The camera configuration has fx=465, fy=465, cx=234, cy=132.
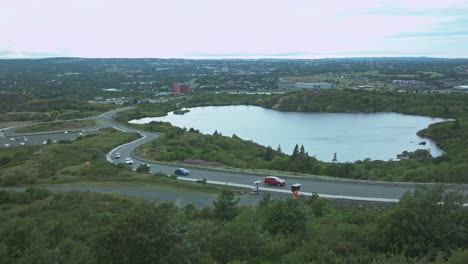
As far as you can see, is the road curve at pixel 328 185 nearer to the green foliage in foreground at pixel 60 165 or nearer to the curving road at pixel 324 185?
the curving road at pixel 324 185

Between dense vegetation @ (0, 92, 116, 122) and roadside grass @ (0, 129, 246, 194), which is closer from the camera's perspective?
roadside grass @ (0, 129, 246, 194)

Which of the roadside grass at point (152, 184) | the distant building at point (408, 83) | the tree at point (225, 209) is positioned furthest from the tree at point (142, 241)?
the distant building at point (408, 83)

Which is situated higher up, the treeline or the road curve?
the road curve

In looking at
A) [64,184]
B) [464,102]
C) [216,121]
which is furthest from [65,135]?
[464,102]

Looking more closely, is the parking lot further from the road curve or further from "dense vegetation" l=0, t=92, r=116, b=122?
the road curve

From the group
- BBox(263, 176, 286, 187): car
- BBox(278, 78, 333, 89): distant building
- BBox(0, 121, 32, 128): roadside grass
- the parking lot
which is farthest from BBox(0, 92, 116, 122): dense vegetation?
BBox(263, 176, 286, 187): car

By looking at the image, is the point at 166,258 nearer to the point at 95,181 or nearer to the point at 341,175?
the point at 95,181
